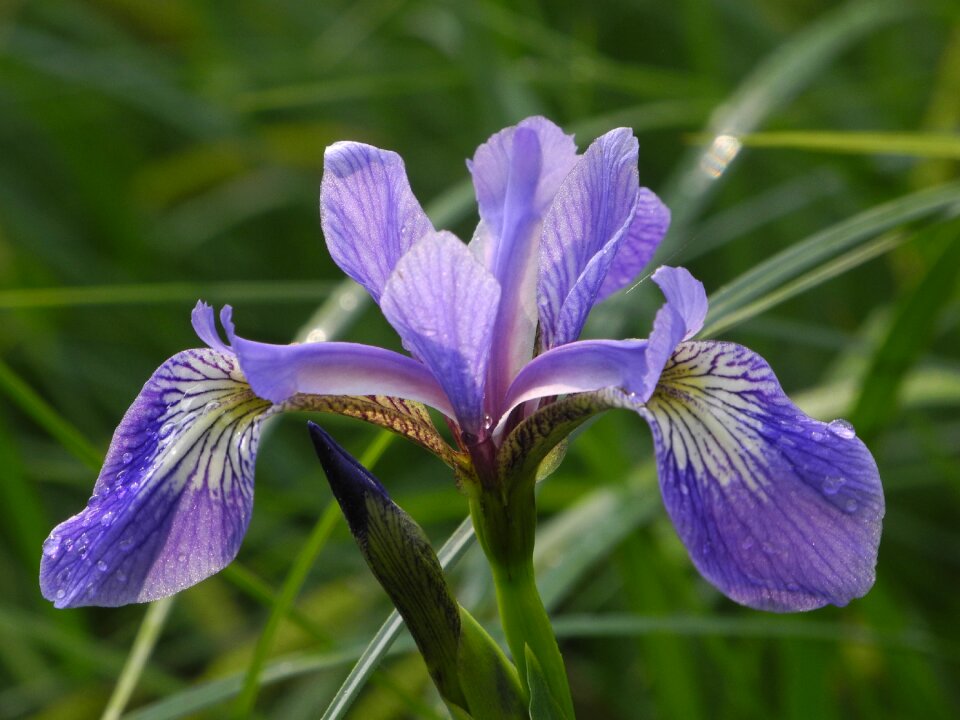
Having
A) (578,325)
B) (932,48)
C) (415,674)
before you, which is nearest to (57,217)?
(415,674)

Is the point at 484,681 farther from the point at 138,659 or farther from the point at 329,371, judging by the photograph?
the point at 138,659

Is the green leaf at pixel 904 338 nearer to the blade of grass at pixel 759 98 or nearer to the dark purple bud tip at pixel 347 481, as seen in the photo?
the blade of grass at pixel 759 98

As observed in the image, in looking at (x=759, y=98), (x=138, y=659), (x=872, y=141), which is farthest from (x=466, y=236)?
(x=138, y=659)

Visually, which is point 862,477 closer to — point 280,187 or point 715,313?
point 715,313

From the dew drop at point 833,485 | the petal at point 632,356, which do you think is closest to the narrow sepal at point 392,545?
the petal at point 632,356

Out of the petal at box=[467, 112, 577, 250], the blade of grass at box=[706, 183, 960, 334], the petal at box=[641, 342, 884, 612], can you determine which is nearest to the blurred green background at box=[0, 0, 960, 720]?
the blade of grass at box=[706, 183, 960, 334]
